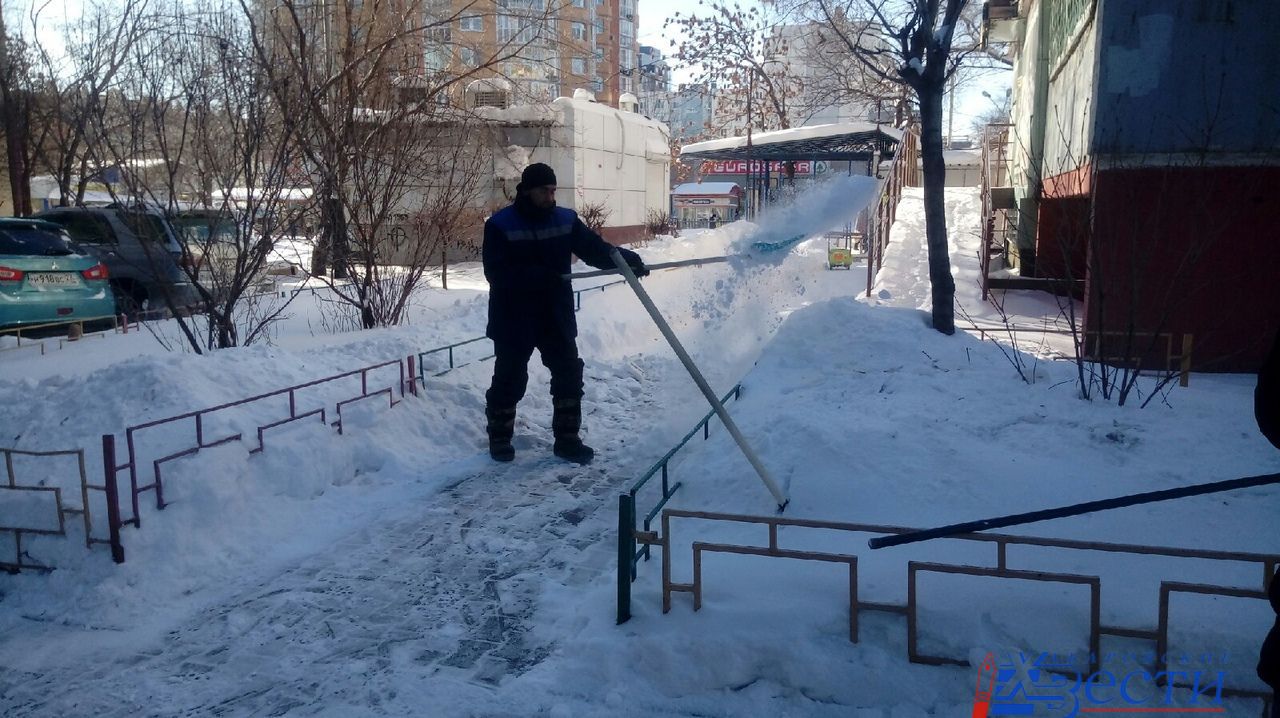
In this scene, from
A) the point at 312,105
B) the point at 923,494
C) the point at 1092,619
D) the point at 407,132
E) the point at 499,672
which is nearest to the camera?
the point at 1092,619

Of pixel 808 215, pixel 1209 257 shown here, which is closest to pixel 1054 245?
pixel 1209 257

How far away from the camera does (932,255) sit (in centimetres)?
886

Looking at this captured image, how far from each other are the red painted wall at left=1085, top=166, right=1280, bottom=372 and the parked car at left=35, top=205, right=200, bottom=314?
8.37 m

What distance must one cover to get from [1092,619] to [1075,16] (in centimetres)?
959

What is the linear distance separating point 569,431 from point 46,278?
6.83m

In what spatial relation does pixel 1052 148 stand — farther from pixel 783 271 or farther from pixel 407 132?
pixel 407 132

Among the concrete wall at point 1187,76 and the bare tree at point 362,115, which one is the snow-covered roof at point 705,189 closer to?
the bare tree at point 362,115

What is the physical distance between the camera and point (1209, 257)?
28.1 ft

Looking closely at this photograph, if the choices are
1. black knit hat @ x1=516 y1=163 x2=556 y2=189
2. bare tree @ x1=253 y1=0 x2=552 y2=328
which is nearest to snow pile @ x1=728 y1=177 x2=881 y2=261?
black knit hat @ x1=516 y1=163 x2=556 y2=189

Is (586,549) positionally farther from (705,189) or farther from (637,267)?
(705,189)

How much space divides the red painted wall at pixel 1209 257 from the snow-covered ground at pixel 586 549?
2.51m

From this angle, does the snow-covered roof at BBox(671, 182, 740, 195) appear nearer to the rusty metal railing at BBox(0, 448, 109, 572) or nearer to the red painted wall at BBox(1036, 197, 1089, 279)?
the red painted wall at BBox(1036, 197, 1089, 279)

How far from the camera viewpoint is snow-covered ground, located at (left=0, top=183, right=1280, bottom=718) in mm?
3303

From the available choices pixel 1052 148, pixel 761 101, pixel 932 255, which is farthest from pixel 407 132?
pixel 761 101
